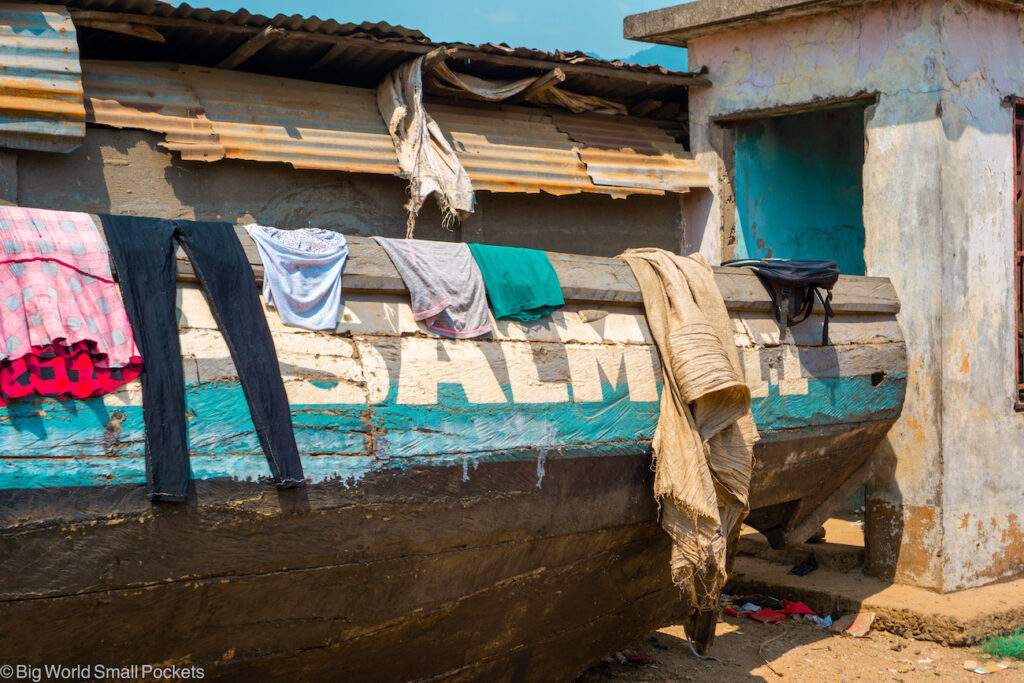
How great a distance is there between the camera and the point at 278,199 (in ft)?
17.7

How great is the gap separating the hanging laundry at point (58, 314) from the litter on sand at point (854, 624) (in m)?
4.07

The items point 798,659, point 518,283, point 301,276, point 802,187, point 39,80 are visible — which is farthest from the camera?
point 802,187

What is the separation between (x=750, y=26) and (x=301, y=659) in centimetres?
503

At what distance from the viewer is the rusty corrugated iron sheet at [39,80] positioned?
176 inches

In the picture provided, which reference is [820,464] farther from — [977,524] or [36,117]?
[36,117]

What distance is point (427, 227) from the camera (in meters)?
5.88

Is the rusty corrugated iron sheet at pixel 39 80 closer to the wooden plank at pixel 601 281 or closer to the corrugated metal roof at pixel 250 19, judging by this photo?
the corrugated metal roof at pixel 250 19

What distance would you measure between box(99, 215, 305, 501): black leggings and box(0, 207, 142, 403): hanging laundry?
5 centimetres

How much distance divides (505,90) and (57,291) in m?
4.03

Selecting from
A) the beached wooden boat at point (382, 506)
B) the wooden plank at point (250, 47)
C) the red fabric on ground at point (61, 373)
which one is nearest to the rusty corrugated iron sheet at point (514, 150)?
the wooden plank at point (250, 47)

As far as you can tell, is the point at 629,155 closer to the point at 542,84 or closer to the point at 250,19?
the point at 542,84

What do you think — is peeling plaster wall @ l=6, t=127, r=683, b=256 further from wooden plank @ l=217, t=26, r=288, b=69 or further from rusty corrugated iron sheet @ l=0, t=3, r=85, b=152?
wooden plank @ l=217, t=26, r=288, b=69

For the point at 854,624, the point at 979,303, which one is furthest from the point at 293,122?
the point at 854,624

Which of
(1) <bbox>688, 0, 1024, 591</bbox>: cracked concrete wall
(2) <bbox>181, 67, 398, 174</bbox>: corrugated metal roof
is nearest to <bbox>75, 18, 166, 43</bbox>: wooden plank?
(2) <bbox>181, 67, 398, 174</bbox>: corrugated metal roof
